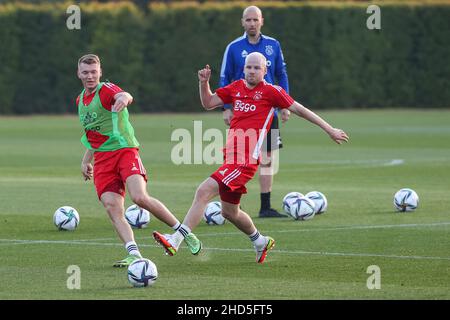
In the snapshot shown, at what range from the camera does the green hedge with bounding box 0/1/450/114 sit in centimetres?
4406

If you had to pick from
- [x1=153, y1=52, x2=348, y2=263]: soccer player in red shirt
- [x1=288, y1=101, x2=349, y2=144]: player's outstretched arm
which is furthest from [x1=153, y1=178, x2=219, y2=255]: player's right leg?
[x1=288, y1=101, x2=349, y2=144]: player's outstretched arm

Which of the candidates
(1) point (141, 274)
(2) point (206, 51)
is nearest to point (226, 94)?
(1) point (141, 274)

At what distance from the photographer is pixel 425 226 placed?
1391 centimetres

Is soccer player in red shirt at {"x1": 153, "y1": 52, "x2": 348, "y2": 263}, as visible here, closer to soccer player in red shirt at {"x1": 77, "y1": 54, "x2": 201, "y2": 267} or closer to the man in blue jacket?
soccer player in red shirt at {"x1": 77, "y1": 54, "x2": 201, "y2": 267}

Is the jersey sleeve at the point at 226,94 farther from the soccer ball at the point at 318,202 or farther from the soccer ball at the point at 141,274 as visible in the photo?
the soccer ball at the point at 318,202

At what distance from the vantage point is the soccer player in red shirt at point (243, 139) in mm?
11281

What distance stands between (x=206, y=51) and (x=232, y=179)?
34.8m

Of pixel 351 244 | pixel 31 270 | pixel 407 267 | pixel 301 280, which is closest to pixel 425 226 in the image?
pixel 351 244

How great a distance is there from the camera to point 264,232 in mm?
13617

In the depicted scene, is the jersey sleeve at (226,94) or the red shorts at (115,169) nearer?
the red shorts at (115,169)

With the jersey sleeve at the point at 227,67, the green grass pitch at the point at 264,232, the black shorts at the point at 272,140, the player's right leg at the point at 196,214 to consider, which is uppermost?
the jersey sleeve at the point at 227,67

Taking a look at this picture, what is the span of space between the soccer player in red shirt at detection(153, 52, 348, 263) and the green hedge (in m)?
32.2

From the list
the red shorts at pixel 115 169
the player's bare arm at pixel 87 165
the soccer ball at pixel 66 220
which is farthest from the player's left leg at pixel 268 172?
the red shorts at pixel 115 169
